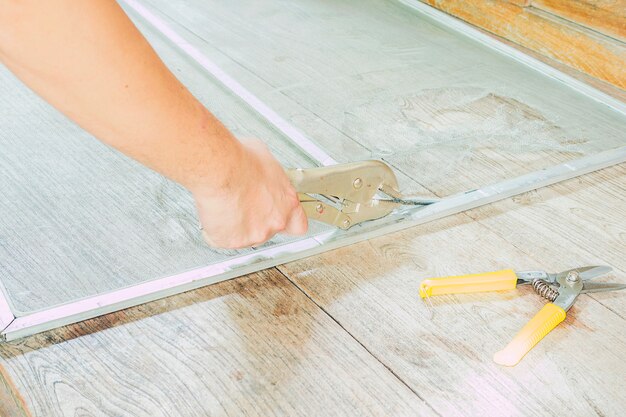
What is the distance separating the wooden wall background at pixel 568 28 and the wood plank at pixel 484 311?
2.56 feet

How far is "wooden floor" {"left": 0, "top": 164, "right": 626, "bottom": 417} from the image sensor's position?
2.70ft

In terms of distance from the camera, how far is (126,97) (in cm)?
61

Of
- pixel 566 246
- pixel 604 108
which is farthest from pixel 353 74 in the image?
pixel 566 246

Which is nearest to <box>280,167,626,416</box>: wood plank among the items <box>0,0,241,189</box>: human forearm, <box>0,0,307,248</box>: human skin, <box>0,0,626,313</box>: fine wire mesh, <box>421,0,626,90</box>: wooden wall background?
<box>0,0,626,313</box>: fine wire mesh

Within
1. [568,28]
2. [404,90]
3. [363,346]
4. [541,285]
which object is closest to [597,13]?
[568,28]

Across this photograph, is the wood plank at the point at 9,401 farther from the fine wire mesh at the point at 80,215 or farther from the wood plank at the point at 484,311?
the wood plank at the point at 484,311

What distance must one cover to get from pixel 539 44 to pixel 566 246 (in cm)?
107

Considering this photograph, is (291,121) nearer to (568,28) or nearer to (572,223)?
(572,223)

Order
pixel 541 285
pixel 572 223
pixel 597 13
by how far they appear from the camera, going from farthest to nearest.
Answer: pixel 597 13 < pixel 572 223 < pixel 541 285

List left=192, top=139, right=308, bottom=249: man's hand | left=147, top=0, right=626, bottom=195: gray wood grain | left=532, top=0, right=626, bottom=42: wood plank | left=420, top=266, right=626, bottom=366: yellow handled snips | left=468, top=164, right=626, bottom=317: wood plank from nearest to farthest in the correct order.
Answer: left=192, top=139, right=308, bottom=249: man's hand → left=420, top=266, right=626, bottom=366: yellow handled snips → left=468, top=164, right=626, bottom=317: wood plank → left=147, top=0, right=626, bottom=195: gray wood grain → left=532, top=0, right=626, bottom=42: wood plank

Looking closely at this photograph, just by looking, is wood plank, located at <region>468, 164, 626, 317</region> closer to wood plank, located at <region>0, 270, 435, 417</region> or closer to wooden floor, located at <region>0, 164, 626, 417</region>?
wooden floor, located at <region>0, 164, 626, 417</region>

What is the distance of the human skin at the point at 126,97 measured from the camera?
56 centimetres

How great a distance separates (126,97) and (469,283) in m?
0.60

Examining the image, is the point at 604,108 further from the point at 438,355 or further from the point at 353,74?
the point at 438,355
